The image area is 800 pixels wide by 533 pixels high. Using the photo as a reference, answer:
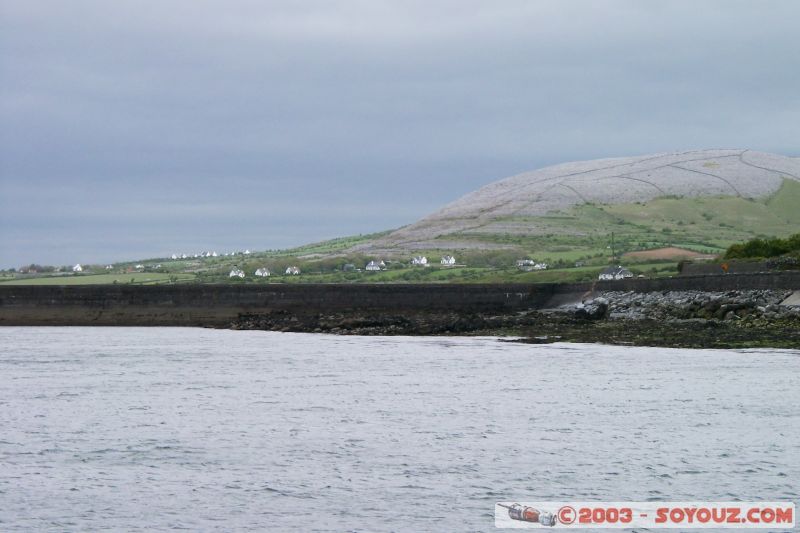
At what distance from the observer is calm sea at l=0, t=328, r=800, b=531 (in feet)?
50.0

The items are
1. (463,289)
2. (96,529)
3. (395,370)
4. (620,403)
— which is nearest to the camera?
(96,529)

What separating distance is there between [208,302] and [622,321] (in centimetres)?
2211

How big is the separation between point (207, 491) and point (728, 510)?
665 cm

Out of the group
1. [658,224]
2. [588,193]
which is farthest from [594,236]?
[588,193]

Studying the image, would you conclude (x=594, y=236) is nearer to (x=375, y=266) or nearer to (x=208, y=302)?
(x=375, y=266)

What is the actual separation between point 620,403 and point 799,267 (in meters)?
33.8

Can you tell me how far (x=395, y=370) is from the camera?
109 ft

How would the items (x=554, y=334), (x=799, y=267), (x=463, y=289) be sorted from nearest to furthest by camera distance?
1. (x=554, y=334)
2. (x=799, y=267)
3. (x=463, y=289)

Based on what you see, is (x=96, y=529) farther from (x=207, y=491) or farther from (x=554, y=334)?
(x=554, y=334)

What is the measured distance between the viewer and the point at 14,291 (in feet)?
203

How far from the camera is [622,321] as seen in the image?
5016 centimetres

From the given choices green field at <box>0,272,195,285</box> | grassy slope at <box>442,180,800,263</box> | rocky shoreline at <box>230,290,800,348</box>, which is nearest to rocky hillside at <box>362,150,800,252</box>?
grassy slope at <box>442,180,800,263</box>

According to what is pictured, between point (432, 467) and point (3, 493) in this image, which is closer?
point (3, 493)

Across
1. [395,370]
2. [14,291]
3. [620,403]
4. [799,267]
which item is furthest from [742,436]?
[14,291]
